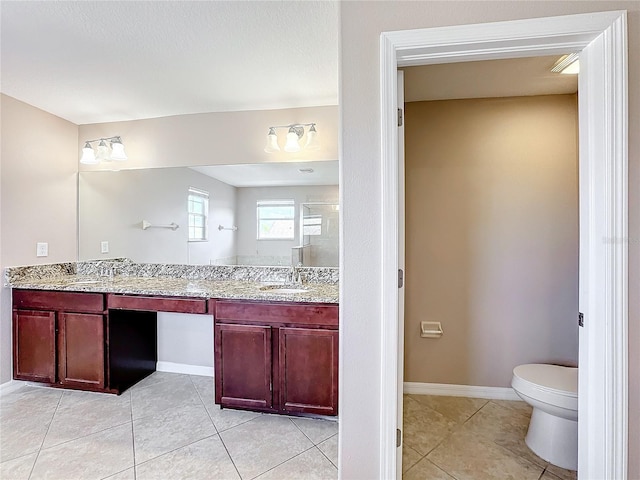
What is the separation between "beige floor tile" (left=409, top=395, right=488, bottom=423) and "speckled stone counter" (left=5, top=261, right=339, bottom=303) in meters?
1.06

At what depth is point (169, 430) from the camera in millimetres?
1926

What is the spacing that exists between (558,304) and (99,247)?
3.79 m

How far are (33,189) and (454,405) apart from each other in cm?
364

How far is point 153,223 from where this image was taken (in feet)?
9.09

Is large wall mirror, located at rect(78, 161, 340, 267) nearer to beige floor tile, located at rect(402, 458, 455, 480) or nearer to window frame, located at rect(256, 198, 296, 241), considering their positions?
window frame, located at rect(256, 198, 296, 241)

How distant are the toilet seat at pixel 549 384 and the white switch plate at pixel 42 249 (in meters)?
3.61

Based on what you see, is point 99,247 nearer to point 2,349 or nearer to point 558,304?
point 2,349

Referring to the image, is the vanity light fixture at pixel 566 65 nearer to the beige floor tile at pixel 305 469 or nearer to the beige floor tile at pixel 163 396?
the beige floor tile at pixel 305 469

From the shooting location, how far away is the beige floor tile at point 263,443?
165 centimetres

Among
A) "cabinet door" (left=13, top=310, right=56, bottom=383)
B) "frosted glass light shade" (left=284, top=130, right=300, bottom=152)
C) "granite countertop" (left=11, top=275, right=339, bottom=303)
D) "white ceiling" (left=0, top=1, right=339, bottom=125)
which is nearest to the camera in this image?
"white ceiling" (left=0, top=1, right=339, bottom=125)

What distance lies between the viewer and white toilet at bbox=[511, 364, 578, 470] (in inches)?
63.1

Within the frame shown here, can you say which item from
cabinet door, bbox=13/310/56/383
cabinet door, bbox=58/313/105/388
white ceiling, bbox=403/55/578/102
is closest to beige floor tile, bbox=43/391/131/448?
cabinet door, bbox=58/313/105/388

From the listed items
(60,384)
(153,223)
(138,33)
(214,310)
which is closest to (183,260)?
(153,223)

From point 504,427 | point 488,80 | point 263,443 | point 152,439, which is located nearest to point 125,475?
point 152,439
